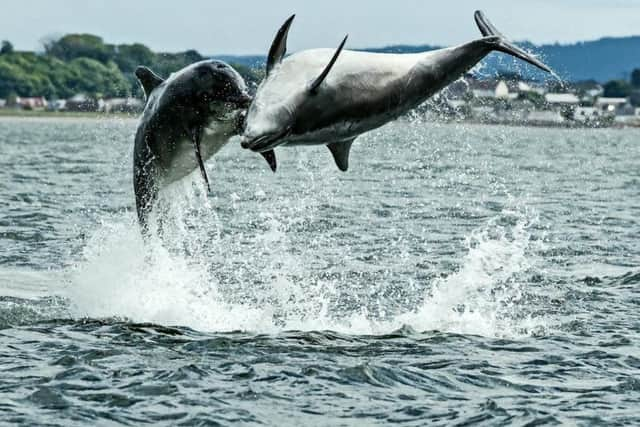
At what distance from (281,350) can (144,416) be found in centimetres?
276

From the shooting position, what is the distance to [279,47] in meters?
11.7

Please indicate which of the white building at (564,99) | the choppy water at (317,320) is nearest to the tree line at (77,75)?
the white building at (564,99)

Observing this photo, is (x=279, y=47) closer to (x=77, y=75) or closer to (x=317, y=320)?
(x=317, y=320)

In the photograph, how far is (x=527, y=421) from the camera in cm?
1138

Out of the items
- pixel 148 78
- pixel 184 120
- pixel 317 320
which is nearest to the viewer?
pixel 184 120

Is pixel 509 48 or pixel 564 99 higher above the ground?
pixel 564 99

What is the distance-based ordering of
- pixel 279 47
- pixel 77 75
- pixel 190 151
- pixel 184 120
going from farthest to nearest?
1. pixel 77 75
2. pixel 190 151
3. pixel 184 120
4. pixel 279 47

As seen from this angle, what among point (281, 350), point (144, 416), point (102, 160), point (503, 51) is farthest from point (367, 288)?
point (102, 160)

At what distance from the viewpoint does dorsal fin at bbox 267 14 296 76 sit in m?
11.6

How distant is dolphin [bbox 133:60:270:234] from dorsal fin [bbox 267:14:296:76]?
1609 mm

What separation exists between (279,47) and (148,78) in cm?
333

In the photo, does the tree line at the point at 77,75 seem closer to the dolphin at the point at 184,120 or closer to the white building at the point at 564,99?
the white building at the point at 564,99

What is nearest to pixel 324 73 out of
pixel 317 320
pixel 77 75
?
pixel 317 320

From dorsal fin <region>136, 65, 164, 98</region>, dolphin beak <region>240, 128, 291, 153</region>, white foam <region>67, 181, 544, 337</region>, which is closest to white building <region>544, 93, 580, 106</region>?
white foam <region>67, 181, 544, 337</region>
